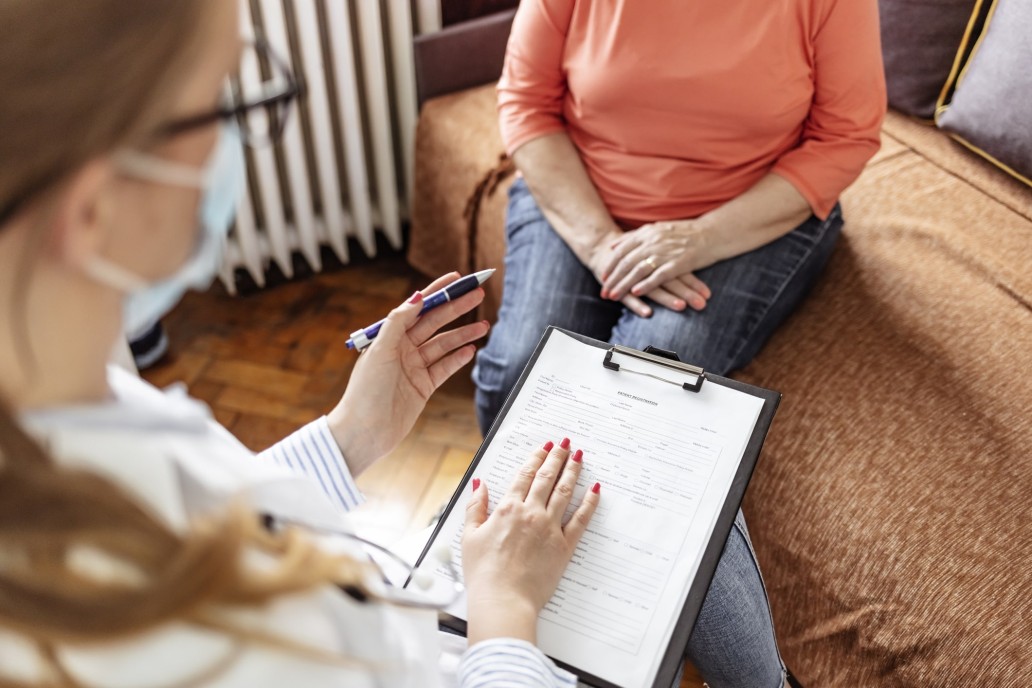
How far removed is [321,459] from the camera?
86cm

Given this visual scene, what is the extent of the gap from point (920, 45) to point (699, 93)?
56 centimetres

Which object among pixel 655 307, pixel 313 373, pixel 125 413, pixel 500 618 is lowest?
pixel 313 373

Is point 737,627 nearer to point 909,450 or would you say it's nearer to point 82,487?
point 909,450

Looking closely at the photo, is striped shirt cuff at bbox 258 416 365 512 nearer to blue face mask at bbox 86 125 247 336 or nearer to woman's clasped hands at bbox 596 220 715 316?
blue face mask at bbox 86 125 247 336

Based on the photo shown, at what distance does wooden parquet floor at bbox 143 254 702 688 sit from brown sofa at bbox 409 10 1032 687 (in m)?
0.63

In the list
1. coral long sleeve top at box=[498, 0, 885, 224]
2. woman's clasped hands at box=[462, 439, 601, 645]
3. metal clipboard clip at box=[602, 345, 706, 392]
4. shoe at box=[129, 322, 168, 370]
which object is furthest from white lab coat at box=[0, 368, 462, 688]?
shoe at box=[129, 322, 168, 370]

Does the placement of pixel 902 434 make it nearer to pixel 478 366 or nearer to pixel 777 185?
pixel 777 185

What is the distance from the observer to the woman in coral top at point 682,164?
3.87ft

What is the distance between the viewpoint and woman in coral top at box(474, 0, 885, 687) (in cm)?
118

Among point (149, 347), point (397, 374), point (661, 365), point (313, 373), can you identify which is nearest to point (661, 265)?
point (661, 365)

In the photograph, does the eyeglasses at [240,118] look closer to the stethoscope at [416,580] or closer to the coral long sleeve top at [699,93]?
the stethoscope at [416,580]

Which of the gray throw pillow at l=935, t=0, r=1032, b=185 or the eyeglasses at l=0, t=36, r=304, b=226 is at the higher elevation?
the eyeglasses at l=0, t=36, r=304, b=226

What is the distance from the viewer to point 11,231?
A: 0.44m

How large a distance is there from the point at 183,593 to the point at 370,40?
143 centimetres
